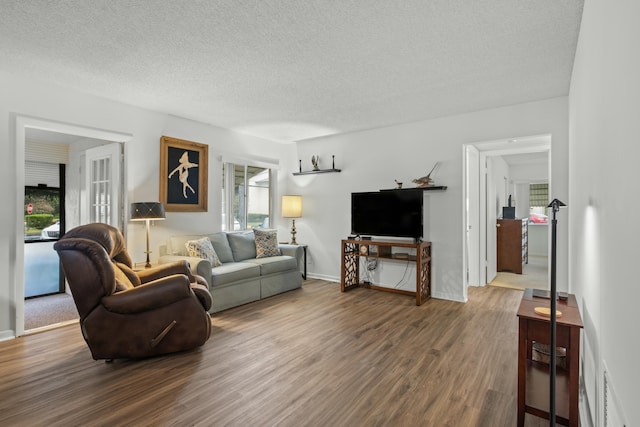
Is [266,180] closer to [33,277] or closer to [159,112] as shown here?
[159,112]

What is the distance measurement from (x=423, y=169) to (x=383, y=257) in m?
1.36

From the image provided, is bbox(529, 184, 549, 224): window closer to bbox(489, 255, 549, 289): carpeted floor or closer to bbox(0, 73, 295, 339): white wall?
→ bbox(489, 255, 549, 289): carpeted floor

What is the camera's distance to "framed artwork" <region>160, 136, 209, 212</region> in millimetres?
4312

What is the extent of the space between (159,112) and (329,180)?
2704mm

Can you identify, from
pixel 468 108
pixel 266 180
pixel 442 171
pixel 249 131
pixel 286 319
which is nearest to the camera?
pixel 286 319

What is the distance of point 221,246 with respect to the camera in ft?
15.3

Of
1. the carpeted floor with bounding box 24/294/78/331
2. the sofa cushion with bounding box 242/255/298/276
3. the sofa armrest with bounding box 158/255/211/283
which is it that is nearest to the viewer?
the carpeted floor with bounding box 24/294/78/331

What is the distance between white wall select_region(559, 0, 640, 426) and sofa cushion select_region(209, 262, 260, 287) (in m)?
3.39

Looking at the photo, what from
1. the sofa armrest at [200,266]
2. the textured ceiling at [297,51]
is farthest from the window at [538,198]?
the sofa armrest at [200,266]

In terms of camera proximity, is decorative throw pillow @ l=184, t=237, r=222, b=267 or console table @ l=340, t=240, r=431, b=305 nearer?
decorative throw pillow @ l=184, t=237, r=222, b=267

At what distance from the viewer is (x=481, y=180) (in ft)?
17.4

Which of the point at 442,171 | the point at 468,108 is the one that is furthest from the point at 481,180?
the point at 468,108

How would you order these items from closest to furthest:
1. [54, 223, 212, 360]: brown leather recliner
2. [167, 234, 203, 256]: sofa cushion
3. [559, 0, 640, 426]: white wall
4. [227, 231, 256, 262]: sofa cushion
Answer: [559, 0, 640, 426]: white wall
[54, 223, 212, 360]: brown leather recliner
[167, 234, 203, 256]: sofa cushion
[227, 231, 256, 262]: sofa cushion

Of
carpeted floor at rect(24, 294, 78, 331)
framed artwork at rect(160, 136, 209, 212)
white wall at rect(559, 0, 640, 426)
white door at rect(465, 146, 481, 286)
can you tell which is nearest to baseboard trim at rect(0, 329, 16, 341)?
carpeted floor at rect(24, 294, 78, 331)
